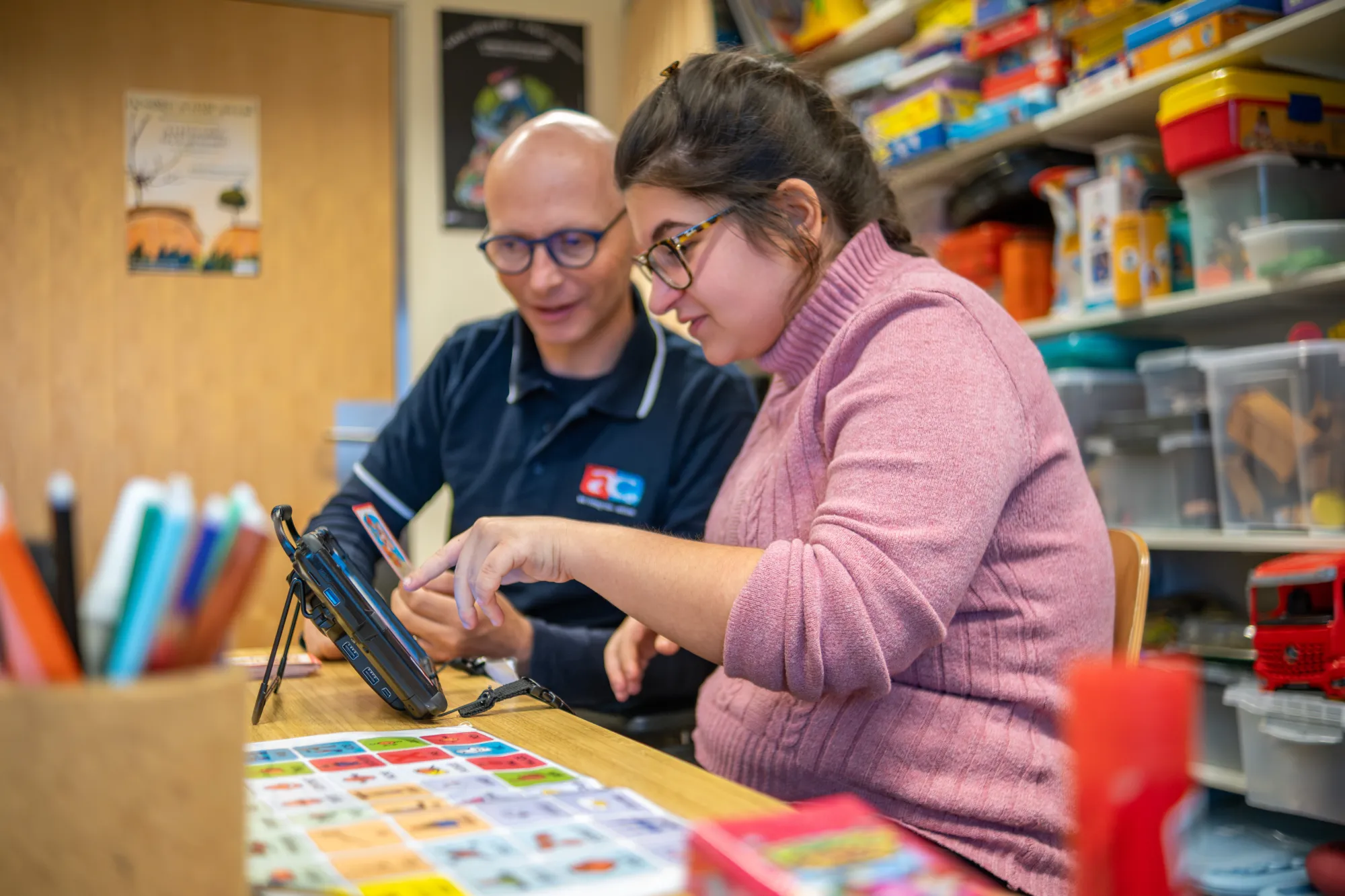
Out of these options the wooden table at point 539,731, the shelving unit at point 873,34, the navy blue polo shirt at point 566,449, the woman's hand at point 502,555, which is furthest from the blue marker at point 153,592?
the shelving unit at point 873,34

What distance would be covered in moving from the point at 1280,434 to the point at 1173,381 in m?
0.31

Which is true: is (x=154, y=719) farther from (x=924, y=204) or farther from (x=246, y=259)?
(x=246, y=259)

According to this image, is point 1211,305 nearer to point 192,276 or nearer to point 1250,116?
point 1250,116

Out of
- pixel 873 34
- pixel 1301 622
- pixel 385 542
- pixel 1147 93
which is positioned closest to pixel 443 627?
pixel 385 542

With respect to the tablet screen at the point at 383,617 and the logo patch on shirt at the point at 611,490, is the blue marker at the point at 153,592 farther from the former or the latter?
the logo patch on shirt at the point at 611,490

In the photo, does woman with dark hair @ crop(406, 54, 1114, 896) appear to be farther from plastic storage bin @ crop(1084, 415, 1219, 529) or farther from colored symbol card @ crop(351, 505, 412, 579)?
plastic storage bin @ crop(1084, 415, 1219, 529)

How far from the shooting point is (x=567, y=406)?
164 cm

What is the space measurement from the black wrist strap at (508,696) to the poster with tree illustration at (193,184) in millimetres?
2540

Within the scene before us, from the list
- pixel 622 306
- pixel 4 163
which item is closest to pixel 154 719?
pixel 622 306

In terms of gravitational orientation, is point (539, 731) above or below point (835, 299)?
below

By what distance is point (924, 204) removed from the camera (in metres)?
2.77

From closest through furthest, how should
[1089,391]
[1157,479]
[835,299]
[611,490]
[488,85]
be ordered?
1. [835,299]
2. [611,490]
3. [1157,479]
4. [1089,391]
5. [488,85]

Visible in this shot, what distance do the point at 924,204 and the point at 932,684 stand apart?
2.04 meters

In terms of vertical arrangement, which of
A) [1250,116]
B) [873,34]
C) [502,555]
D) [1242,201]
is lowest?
[502,555]
